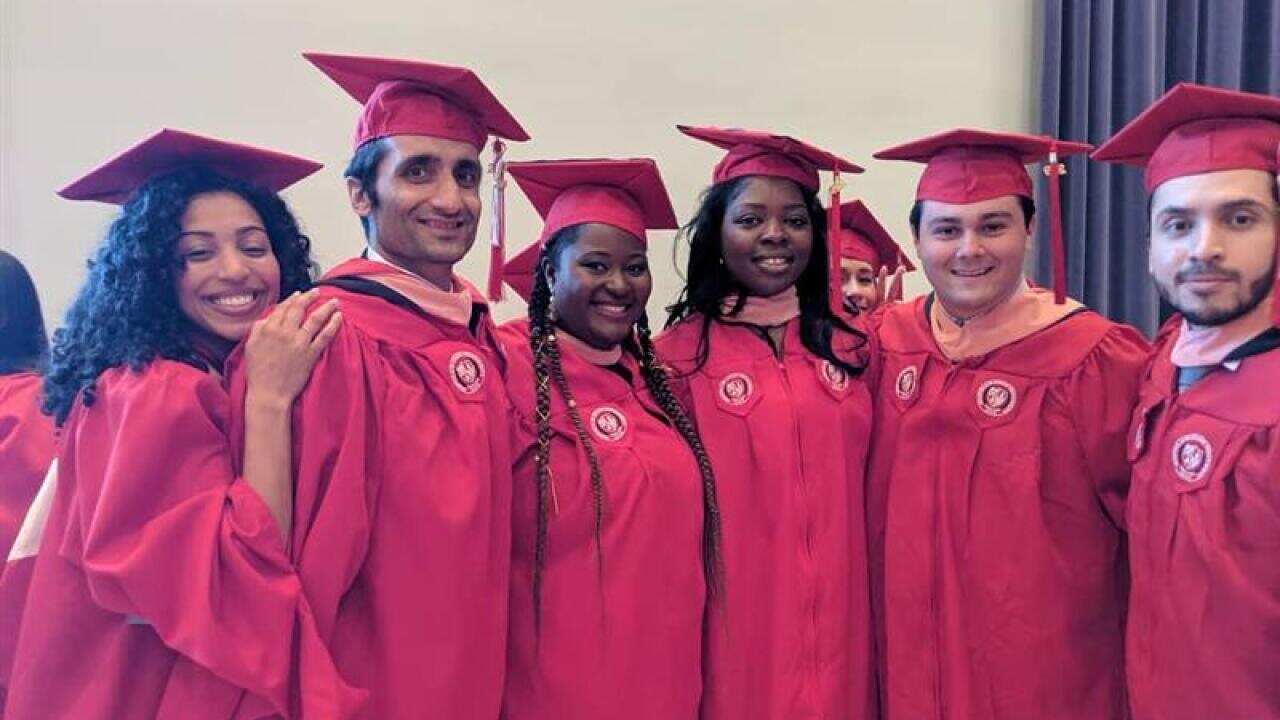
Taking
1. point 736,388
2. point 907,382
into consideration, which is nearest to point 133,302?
point 736,388

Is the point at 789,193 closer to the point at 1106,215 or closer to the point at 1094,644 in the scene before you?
the point at 1094,644

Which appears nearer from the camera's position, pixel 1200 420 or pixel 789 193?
pixel 1200 420

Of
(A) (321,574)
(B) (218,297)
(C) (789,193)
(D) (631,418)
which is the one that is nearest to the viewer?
(A) (321,574)

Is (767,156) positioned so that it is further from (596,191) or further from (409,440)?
(409,440)

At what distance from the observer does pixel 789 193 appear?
2.24m

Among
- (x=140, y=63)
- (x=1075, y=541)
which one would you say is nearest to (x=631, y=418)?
(x=1075, y=541)

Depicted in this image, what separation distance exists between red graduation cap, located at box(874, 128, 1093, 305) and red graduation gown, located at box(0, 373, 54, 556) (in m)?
2.08

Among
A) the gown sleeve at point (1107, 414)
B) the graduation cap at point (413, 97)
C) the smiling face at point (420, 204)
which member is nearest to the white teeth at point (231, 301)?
the smiling face at point (420, 204)

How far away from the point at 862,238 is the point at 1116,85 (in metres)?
1.55

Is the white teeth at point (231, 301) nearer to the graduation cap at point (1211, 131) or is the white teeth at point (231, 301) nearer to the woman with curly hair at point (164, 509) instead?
the woman with curly hair at point (164, 509)

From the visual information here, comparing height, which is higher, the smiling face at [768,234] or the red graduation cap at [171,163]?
the red graduation cap at [171,163]

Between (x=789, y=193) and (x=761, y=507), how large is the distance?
767mm

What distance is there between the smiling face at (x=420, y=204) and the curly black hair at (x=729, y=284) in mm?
720

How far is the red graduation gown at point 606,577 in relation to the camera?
1.88 metres
